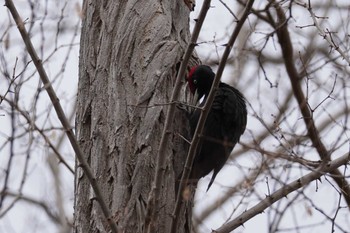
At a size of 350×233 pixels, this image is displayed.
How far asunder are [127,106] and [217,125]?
27.0 inches

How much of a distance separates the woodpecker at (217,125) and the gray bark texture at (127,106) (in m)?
0.16

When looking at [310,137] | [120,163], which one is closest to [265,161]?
[120,163]

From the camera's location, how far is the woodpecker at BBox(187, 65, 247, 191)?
397cm

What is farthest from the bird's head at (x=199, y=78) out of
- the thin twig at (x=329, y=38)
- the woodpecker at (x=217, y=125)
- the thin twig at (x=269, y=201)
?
the thin twig at (x=269, y=201)

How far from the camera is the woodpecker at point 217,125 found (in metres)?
3.97

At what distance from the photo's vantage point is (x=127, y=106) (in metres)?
3.60

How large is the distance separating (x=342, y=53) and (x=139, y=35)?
1164mm

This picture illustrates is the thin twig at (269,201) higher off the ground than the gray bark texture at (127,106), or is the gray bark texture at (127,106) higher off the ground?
the gray bark texture at (127,106)

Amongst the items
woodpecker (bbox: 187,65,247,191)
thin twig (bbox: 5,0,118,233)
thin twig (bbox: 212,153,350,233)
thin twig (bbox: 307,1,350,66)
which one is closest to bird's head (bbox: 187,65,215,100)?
woodpecker (bbox: 187,65,247,191)

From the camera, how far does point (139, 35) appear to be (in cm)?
386

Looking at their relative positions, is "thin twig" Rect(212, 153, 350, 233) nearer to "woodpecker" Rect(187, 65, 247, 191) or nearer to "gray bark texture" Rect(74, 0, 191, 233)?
"gray bark texture" Rect(74, 0, 191, 233)

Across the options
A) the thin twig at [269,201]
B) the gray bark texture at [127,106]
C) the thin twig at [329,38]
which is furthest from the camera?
the thin twig at [329,38]

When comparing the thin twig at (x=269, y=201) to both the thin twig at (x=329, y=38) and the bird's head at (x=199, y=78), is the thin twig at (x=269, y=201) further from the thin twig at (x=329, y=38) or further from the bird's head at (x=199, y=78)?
the bird's head at (x=199, y=78)

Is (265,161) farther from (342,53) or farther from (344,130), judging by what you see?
(342,53)
